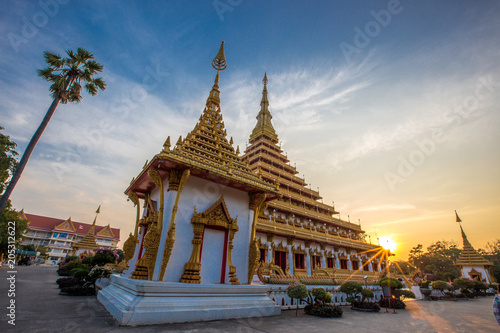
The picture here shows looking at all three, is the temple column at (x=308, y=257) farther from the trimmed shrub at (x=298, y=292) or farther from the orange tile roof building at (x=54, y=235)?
the orange tile roof building at (x=54, y=235)

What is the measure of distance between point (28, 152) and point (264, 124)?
28.6 metres

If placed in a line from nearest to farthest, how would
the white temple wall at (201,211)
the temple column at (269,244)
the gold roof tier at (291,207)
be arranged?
1. the white temple wall at (201,211)
2. the temple column at (269,244)
3. the gold roof tier at (291,207)

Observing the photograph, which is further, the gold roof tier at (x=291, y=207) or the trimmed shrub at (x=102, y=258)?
the gold roof tier at (x=291, y=207)

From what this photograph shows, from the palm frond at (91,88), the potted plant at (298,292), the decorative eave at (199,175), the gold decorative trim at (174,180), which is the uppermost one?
the palm frond at (91,88)

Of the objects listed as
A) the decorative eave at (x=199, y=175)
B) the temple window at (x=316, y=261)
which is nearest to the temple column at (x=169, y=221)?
the decorative eave at (x=199, y=175)

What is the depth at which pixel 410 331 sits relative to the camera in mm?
7168

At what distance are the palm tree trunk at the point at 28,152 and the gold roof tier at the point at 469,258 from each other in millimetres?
53415

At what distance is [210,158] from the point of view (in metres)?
10.4

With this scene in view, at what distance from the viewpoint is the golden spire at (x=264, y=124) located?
111ft

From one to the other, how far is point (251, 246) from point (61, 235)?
74.1 meters

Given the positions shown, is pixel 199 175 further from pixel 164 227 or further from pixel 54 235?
pixel 54 235

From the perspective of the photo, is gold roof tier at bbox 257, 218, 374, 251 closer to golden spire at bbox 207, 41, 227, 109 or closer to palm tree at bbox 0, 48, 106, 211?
golden spire at bbox 207, 41, 227, 109

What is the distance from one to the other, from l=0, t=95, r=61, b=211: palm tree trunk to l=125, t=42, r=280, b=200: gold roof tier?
3914 millimetres

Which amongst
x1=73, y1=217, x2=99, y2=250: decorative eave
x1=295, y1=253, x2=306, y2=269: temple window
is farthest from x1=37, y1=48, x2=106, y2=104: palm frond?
x1=73, y1=217, x2=99, y2=250: decorative eave
